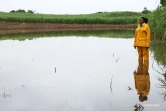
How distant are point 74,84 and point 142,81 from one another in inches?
61.0

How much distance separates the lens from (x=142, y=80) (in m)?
7.66

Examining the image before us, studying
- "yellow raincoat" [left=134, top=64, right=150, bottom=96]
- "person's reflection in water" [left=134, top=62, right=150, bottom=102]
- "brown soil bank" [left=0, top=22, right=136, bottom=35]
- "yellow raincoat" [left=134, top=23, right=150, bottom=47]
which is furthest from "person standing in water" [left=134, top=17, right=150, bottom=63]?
"brown soil bank" [left=0, top=22, right=136, bottom=35]

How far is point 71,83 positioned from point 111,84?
2.93ft

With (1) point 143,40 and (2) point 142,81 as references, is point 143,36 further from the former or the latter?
(2) point 142,81

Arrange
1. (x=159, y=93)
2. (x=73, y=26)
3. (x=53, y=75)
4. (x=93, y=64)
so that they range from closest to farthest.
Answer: (x=159, y=93) → (x=53, y=75) → (x=93, y=64) → (x=73, y=26)

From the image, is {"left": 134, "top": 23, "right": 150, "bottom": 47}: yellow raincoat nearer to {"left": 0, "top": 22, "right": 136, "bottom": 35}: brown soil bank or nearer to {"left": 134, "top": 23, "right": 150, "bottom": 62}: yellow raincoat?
{"left": 134, "top": 23, "right": 150, "bottom": 62}: yellow raincoat

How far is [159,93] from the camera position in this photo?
644 cm

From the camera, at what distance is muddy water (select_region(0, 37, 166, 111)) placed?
569 cm

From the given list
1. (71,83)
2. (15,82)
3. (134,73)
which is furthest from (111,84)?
(15,82)

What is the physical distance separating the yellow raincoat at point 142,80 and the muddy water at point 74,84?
95 mm

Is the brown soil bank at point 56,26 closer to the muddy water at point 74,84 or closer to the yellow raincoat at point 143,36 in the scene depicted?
the muddy water at point 74,84

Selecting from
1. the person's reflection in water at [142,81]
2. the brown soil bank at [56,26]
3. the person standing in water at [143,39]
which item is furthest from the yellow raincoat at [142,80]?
the brown soil bank at [56,26]

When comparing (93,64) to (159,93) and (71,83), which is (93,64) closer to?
(71,83)

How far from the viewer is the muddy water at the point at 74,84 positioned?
5.69 metres
